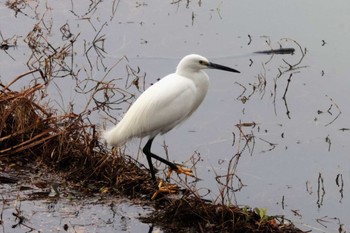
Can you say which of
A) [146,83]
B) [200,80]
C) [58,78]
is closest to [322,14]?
[146,83]

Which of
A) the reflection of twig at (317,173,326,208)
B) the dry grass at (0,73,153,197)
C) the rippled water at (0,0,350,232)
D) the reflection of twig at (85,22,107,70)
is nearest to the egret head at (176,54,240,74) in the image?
the rippled water at (0,0,350,232)

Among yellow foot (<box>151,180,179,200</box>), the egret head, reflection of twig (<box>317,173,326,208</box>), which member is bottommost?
reflection of twig (<box>317,173,326,208</box>)

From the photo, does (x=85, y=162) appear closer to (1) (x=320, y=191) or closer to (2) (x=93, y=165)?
(2) (x=93, y=165)

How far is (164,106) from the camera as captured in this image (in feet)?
19.2

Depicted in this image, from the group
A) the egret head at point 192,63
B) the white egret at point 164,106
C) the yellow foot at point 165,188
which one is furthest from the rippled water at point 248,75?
the egret head at point 192,63

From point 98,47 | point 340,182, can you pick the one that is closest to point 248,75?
point 98,47

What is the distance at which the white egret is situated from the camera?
5816 mm

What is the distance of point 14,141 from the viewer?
6.16 m

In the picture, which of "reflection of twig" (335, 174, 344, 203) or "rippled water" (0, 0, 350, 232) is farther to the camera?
"rippled water" (0, 0, 350, 232)

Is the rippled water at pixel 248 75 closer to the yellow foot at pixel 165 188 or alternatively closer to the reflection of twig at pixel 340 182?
the reflection of twig at pixel 340 182

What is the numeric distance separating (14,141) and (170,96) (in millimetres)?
1222

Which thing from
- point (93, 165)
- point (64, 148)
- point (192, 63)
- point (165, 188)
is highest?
point (192, 63)

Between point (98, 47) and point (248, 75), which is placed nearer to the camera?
point (248, 75)

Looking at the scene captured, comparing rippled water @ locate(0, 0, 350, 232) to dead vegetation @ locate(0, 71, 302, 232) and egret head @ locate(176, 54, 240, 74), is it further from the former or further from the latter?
egret head @ locate(176, 54, 240, 74)
